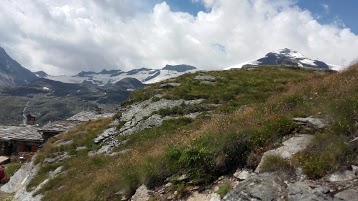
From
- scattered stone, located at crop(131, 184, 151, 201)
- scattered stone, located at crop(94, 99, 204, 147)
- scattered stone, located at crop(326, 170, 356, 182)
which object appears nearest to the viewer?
scattered stone, located at crop(326, 170, 356, 182)

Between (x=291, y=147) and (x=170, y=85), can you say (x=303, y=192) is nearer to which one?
(x=291, y=147)

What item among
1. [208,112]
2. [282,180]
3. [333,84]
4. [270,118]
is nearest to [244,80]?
[208,112]

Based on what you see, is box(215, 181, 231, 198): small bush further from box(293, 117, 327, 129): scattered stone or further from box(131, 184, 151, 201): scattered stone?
box(293, 117, 327, 129): scattered stone

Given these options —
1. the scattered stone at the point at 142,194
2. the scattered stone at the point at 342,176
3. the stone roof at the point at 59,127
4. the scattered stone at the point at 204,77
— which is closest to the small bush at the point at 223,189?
the scattered stone at the point at 342,176

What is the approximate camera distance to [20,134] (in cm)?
7344

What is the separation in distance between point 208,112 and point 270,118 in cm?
1175

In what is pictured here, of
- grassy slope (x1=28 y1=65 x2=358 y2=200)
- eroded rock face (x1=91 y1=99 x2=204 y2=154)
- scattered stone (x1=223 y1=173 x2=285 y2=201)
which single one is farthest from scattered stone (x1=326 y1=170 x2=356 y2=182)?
eroded rock face (x1=91 y1=99 x2=204 y2=154)

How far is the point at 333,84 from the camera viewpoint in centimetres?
1678

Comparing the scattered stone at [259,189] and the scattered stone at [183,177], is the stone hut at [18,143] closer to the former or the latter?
the scattered stone at [183,177]

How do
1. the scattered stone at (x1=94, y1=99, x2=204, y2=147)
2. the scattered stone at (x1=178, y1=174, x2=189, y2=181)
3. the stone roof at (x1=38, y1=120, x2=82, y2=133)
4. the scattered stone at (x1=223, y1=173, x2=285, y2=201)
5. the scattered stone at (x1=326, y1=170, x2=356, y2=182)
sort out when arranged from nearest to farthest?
the scattered stone at (x1=326, y1=170, x2=356, y2=182) < the scattered stone at (x1=223, y1=173, x2=285, y2=201) < the scattered stone at (x1=178, y1=174, x2=189, y2=181) < the scattered stone at (x1=94, y1=99, x2=204, y2=147) < the stone roof at (x1=38, y1=120, x2=82, y2=133)

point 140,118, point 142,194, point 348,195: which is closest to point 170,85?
point 140,118

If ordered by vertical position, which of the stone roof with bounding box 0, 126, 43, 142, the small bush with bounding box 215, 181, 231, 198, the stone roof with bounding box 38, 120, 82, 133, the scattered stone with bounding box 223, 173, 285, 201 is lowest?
the stone roof with bounding box 0, 126, 43, 142

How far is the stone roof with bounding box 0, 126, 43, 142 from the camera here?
7075cm

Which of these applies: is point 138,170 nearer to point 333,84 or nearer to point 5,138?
point 333,84
